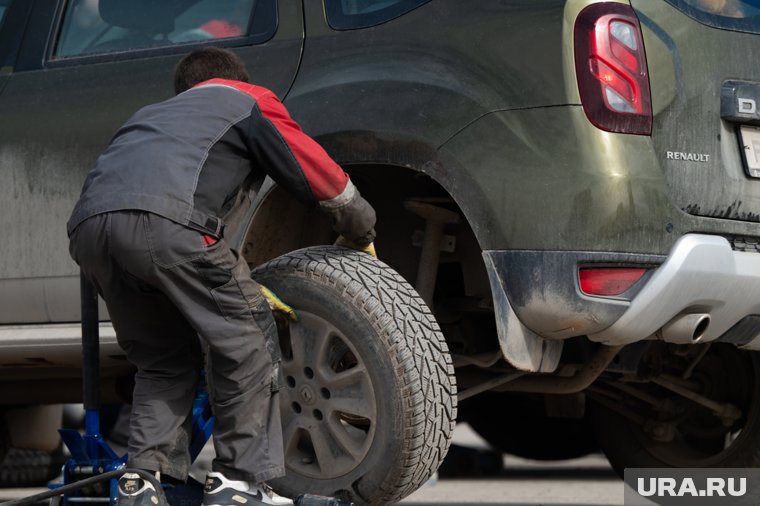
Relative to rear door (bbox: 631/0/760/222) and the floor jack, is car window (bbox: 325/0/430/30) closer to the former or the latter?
rear door (bbox: 631/0/760/222)

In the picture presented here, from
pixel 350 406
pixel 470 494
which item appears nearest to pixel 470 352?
pixel 350 406

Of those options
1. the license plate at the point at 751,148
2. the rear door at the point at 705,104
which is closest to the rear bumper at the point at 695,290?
the rear door at the point at 705,104

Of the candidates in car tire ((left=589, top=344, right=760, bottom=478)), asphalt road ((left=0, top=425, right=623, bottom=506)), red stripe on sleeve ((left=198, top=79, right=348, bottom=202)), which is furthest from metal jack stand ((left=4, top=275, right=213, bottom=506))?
asphalt road ((left=0, top=425, right=623, bottom=506))

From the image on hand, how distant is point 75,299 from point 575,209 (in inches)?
71.2

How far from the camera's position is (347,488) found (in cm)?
376

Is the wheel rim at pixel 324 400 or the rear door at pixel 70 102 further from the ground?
the rear door at pixel 70 102

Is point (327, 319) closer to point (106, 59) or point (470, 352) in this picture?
point (470, 352)

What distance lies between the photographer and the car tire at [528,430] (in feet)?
18.4

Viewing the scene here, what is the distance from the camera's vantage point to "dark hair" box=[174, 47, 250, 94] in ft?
12.4

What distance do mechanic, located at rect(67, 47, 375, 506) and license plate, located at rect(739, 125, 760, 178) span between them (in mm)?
1117

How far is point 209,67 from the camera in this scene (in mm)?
3783

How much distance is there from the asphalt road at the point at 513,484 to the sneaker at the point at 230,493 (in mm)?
2813

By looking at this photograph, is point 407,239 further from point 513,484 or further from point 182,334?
point 513,484

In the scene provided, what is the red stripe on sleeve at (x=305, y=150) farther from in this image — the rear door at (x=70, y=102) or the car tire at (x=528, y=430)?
the car tire at (x=528, y=430)
